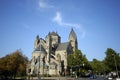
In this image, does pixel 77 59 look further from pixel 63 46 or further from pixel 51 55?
pixel 63 46

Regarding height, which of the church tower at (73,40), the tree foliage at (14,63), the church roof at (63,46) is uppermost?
the church tower at (73,40)

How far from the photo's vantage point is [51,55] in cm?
10256

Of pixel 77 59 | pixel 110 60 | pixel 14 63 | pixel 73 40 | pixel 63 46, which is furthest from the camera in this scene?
pixel 73 40

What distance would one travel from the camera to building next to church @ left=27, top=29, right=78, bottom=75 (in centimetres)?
8881

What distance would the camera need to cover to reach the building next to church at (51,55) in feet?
291

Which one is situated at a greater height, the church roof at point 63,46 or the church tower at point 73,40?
the church tower at point 73,40

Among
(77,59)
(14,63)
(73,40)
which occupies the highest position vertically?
(73,40)

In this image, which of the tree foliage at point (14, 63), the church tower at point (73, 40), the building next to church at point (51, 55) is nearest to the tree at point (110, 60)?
the building next to church at point (51, 55)

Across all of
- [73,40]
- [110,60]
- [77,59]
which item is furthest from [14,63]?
[73,40]

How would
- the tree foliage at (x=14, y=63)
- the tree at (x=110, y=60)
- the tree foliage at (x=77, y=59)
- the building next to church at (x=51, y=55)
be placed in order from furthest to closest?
the building next to church at (x=51, y=55) → the tree foliage at (x=77, y=59) → the tree at (x=110, y=60) → the tree foliage at (x=14, y=63)

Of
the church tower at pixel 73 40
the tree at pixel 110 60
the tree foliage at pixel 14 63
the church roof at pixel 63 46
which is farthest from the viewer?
the church tower at pixel 73 40

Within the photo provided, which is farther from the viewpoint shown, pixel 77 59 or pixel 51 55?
pixel 51 55

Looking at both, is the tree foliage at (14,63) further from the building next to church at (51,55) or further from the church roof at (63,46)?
the church roof at (63,46)

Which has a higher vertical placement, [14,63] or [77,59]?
[77,59]
